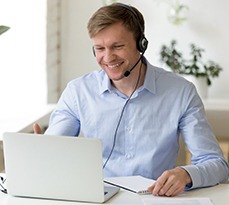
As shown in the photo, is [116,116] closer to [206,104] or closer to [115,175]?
[115,175]

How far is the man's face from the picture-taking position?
2023mm

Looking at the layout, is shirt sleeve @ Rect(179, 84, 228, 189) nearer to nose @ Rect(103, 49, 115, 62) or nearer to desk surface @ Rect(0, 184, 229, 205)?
desk surface @ Rect(0, 184, 229, 205)

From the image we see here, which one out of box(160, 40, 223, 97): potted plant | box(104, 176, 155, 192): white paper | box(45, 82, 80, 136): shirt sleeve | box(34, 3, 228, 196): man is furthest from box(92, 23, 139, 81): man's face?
box(160, 40, 223, 97): potted plant

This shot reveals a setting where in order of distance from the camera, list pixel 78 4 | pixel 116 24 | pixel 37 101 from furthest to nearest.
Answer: pixel 78 4
pixel 37 101
pixel 116 24

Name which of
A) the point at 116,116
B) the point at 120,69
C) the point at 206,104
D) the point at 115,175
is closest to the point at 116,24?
the point at 120,69

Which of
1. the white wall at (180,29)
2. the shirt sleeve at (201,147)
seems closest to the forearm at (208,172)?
the shirt sleeve at (201,147)

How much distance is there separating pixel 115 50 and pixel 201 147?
45 centimetres

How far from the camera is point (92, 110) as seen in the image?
218 cm

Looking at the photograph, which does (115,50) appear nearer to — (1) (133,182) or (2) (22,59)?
(1) (133,182)

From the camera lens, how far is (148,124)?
2.11 meters

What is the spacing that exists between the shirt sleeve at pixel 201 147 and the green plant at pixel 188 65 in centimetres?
153

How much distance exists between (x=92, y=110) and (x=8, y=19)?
131 centimetres

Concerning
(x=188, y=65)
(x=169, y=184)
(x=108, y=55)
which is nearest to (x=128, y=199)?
(x=169, y=184)

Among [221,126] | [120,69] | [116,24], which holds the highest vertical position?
[116,24]
